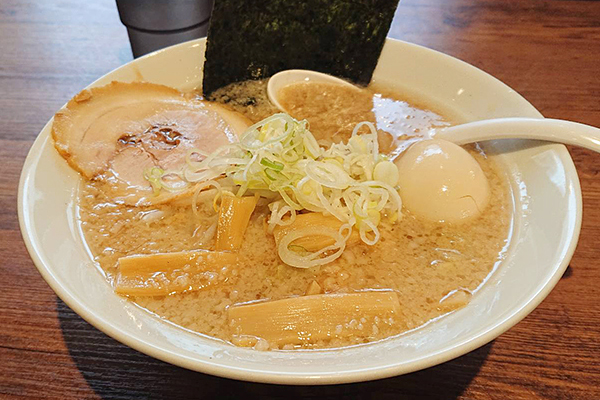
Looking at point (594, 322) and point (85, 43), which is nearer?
point (594, 322)

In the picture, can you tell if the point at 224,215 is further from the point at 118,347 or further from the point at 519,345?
the point at 519,345

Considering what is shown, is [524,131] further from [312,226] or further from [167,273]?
[167,273]

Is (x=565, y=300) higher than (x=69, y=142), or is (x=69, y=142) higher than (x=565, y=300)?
(x=69, y=142)

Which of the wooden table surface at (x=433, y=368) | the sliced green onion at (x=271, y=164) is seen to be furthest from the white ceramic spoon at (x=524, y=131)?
the sliced green onion at (x=271, y=164)

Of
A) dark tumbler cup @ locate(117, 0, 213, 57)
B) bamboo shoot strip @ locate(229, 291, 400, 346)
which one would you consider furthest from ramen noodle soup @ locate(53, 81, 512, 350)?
dark tumbler cup @ locate(117, 0, 213, 57)

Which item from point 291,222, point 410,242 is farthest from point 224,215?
point 410,242

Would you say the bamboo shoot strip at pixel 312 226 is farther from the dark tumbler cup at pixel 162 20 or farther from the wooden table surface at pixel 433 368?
the dark tumbler cup at pixel 162 20
